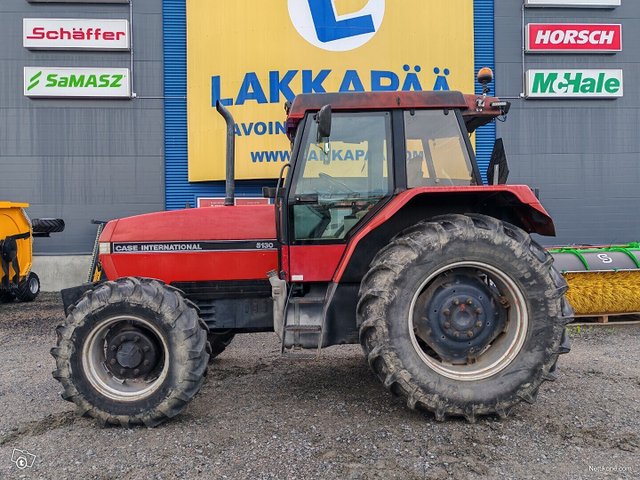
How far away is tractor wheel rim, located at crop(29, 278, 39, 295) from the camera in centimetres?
916

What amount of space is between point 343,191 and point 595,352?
3.75 meters

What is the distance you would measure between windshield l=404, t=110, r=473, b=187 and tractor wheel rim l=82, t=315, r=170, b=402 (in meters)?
2.11

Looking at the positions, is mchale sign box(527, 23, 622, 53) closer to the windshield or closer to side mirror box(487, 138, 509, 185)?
side mirror box(487, 138, 509, 185)

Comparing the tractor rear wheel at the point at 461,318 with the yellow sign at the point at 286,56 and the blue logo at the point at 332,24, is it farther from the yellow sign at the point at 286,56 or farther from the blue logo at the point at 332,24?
the blue logo at the point at 332,24

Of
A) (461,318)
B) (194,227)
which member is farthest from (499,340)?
(194,227)

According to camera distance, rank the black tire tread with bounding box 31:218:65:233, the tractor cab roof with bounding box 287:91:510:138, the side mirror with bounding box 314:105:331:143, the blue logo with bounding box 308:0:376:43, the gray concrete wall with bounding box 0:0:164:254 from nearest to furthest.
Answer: the side mirror with bounding box 314:105:331:143 < the tractor cab roof with bounding box 287:91:510:138 < the black tire tread with bounding box 31:218:65:233 < the blue logo with bounding box 308:0:376:43 < the gray concrete wall with bounding box 0:0:164:254

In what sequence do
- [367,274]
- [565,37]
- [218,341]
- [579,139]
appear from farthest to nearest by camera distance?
[579,139], [565,37], [218,341], [367,274]

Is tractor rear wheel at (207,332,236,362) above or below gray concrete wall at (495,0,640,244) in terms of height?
below

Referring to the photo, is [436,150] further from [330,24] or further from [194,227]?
[330,24]

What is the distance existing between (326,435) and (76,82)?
32.9 ft

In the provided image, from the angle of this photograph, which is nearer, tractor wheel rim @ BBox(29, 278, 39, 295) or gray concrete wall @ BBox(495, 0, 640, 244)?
tractor wheel rim @ BBox(29, 278, 39, 295)

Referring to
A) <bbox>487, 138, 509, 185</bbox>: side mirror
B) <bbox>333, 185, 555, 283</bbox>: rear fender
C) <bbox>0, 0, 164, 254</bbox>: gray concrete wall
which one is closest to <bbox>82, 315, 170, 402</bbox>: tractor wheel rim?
<bbox>333, 185, 555, 283</bbox>: rear fender

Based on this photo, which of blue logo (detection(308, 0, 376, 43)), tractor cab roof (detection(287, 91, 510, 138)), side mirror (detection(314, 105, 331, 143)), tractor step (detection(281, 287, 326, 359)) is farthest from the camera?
blue logo (detection(308, 0, 376, 43))

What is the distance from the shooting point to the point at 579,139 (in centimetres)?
1078
